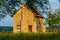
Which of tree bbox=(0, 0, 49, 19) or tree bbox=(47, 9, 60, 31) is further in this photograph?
Answer: tree bbox=(47, 9, 60, 31)

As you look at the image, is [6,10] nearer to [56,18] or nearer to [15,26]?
[15,26]

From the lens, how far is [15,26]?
53.5 m

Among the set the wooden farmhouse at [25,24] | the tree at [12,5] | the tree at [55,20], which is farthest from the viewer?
the tree at [55,20]

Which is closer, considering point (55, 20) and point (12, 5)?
point (12, 5)

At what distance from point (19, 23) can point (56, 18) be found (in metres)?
25.2

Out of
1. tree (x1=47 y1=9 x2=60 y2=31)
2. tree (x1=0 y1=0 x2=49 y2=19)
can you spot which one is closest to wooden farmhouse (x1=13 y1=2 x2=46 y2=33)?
tree (x1=47 y1=9 x2=60 y2=31)

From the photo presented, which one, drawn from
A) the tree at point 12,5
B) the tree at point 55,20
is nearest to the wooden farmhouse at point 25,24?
the tree at point 55,20

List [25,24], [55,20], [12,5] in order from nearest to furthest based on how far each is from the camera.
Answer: [12,5] < [25,24] < [55,20]

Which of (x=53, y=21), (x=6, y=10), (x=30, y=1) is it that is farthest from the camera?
(x=53, y=21)

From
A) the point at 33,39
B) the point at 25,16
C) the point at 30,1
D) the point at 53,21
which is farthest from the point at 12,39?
the point at 53,21

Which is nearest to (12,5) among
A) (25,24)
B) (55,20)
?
(25,24)

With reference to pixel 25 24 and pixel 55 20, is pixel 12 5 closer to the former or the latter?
pixel 25 24

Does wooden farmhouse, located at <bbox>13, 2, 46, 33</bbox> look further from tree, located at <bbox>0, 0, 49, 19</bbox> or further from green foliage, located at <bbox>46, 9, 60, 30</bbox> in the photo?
tree, located at <bbox>0, 0, 49, 19</bbox>

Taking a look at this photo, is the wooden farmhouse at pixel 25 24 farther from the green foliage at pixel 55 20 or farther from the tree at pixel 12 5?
the tree at pixel 12 5
